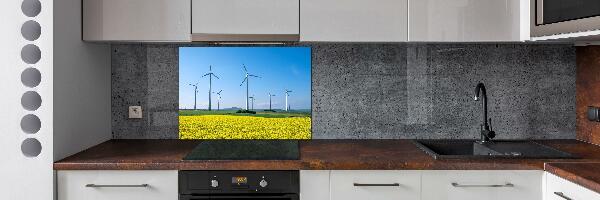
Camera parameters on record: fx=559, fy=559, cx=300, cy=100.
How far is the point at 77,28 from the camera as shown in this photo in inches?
100

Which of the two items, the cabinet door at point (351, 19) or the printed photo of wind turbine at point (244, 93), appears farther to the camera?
the printed photo of wind turbine at point (244, 93)

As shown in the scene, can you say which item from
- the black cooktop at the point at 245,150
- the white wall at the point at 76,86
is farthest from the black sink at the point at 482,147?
the white wall at the point at 76,86

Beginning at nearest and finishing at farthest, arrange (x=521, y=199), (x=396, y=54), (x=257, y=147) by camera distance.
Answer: (x=521, y=199), (x=257, y=147), (x=396, y=54)

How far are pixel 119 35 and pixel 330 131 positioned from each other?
1.20 meters

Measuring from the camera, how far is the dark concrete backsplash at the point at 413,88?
301 cm
